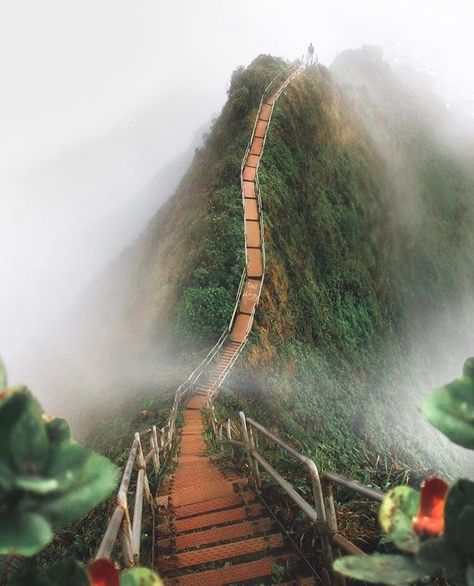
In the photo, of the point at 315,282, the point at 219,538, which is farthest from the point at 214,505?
the point at 315,282

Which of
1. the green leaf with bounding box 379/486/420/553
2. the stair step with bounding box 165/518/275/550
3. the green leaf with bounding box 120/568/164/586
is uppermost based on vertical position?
the green leaf with bounding box 379/486/420/553

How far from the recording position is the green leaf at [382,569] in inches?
35.3

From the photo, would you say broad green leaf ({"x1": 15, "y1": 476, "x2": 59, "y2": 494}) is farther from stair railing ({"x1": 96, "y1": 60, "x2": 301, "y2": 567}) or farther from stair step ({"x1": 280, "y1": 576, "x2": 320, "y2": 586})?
stair step ({"x1": 280, "y1": 576, "x2": 320, "y2": 586})

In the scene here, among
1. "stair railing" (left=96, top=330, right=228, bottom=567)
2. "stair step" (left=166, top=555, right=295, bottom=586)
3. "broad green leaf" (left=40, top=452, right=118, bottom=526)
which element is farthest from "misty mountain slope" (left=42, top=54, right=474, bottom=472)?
"broad green leaf" (left=40, top=452, right=118, bottom=526)

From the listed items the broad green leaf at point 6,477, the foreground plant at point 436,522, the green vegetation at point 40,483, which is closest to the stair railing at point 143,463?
the green vegetation at point 40,483

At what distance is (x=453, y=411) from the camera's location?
38.7 inches

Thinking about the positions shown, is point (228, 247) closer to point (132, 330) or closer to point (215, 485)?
point (132, 330)

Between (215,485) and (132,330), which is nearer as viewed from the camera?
(215,485)

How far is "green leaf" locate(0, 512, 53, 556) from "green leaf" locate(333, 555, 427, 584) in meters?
0.53

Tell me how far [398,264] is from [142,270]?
1333 cm

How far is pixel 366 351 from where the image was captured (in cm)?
1788

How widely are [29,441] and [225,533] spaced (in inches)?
149

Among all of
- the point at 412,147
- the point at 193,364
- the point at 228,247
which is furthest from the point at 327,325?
the point at 412,147

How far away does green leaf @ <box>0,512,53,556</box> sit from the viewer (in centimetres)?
83
